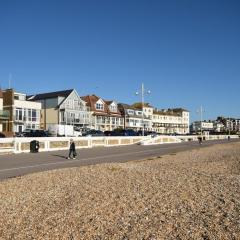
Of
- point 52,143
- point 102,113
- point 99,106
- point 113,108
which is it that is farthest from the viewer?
point 113,108

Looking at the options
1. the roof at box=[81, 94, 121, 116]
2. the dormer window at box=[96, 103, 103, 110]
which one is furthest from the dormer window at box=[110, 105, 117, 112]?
the dormer window at box=[96, 103, 103, 110]

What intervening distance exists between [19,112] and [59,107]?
1334cm

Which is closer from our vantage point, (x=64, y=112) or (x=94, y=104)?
(x=64, y=112)

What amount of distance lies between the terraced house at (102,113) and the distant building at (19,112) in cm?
2261

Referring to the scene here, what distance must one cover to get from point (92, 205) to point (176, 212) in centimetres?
201

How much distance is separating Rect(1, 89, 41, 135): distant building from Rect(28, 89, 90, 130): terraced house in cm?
883

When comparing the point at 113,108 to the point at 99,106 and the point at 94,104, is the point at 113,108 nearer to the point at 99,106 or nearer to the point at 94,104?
the point at 99,106

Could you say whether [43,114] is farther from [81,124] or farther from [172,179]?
[172,179]

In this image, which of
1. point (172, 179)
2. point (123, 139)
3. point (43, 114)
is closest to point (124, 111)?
point (43, 114)

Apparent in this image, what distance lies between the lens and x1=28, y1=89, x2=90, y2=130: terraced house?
268ft

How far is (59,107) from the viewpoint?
81250 mm

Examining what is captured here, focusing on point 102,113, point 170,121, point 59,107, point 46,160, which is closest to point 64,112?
point 59,107

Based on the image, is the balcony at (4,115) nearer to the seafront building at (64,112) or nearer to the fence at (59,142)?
the seafront building at (64,112)

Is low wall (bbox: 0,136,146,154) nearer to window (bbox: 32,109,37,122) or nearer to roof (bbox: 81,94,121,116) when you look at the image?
window (bbox: 32,109,37,122)
